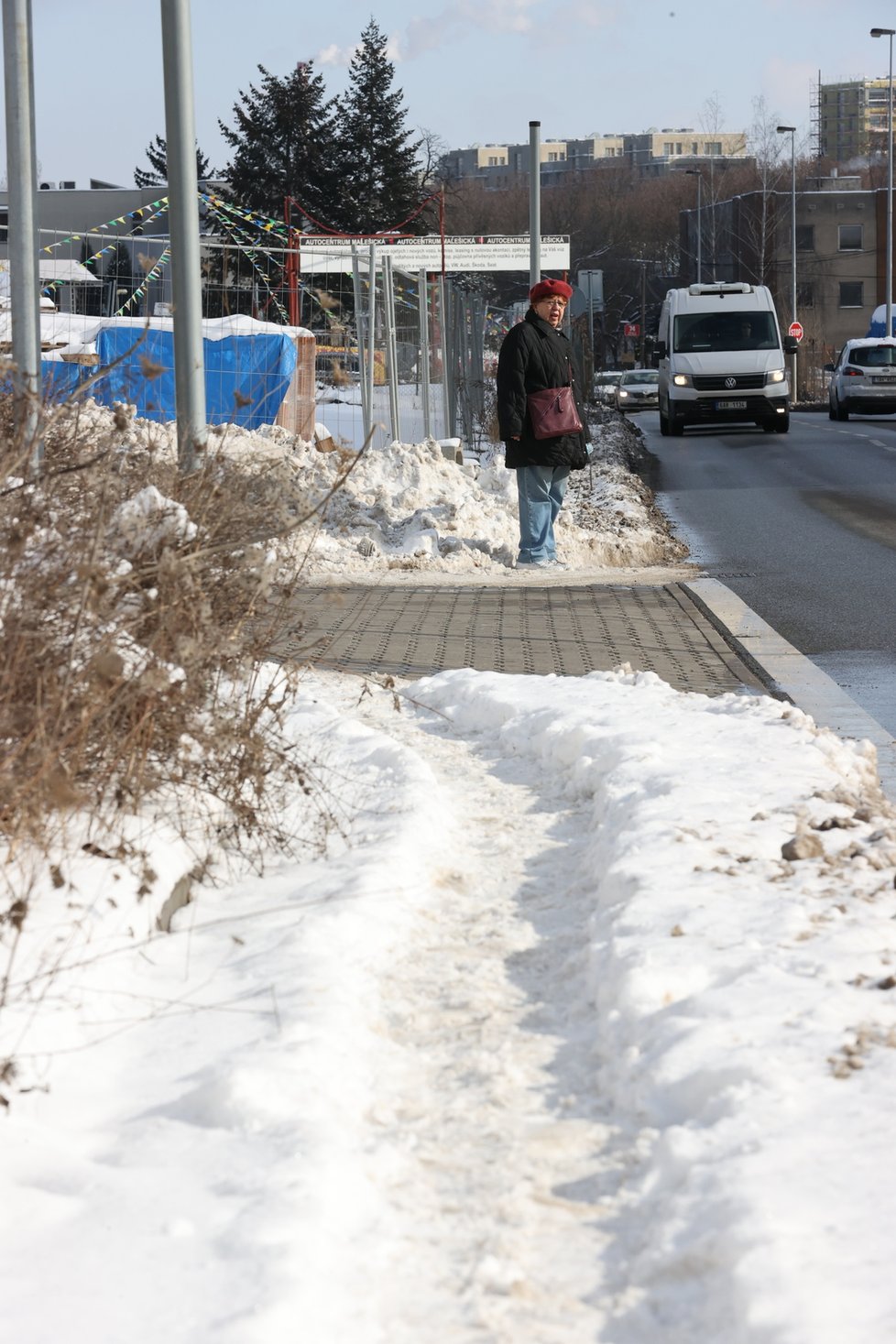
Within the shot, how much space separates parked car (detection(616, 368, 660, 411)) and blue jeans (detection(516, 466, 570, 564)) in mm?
40643

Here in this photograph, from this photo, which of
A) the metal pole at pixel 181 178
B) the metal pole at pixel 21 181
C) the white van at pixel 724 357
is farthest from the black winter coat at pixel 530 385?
the white van at pixel 724 357

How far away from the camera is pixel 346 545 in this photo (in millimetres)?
12938

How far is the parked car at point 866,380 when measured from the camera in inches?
1601

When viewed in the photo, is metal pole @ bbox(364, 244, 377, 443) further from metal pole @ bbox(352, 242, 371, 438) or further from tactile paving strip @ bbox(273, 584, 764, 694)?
tactile paving strip @ bbox(273, 584, 764, 694)

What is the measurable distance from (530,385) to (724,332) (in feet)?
65.6

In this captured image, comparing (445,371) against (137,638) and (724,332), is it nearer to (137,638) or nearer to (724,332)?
(724,332)

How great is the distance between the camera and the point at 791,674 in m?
8.23

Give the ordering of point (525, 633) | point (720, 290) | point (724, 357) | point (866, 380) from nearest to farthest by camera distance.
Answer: point (525, 633), point (724, 357), point (720, 290), point (866, 380)

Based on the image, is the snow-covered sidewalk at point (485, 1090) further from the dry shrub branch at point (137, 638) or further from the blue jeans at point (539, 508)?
the blue jeans at point (539, 508)

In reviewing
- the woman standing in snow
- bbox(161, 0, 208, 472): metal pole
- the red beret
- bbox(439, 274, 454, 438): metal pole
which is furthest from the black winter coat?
bbox(439, 274, 454, 438): metal pole

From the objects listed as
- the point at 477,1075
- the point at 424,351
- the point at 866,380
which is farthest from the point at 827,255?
the point at 477,1075

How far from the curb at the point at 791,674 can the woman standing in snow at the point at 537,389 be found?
119cm

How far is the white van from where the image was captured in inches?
1205

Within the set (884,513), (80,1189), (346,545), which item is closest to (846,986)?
(80,1189)
